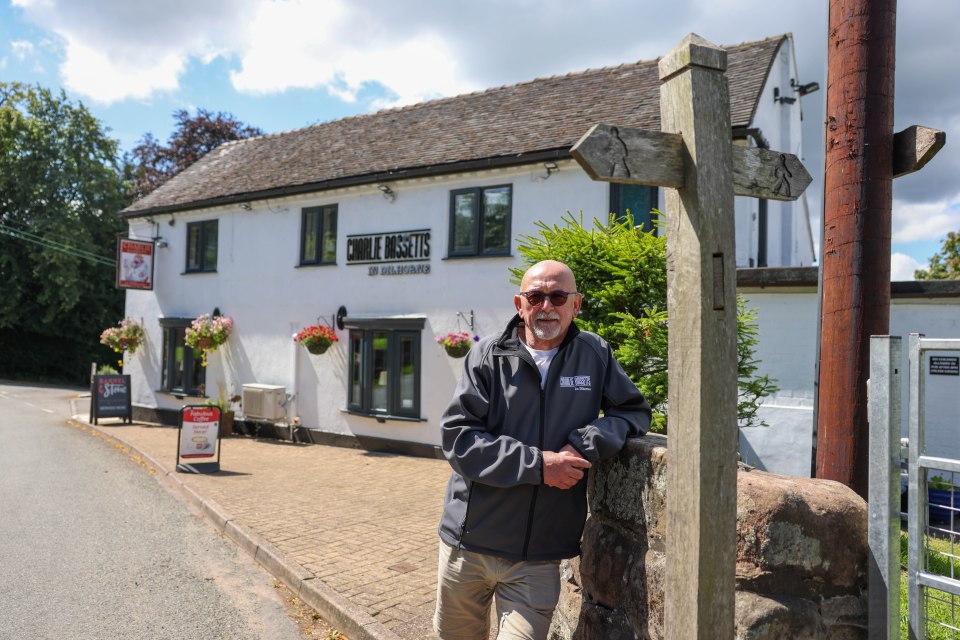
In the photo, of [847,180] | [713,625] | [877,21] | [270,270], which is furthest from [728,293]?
[270,270]

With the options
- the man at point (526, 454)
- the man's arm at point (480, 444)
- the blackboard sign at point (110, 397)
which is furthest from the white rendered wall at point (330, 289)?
the man's arm at point (480, 444)

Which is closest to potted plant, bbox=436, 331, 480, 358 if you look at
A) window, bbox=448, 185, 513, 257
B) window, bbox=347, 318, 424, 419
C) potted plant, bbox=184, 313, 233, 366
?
window, bbox=347, 318, 424, 419

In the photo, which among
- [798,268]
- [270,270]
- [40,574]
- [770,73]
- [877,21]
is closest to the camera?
[877,21]

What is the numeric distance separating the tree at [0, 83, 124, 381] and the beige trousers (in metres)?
32.3

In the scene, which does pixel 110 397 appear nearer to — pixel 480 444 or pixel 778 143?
pixel 778 143

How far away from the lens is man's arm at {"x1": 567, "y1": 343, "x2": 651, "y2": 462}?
2934mm

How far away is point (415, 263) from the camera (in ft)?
44.3

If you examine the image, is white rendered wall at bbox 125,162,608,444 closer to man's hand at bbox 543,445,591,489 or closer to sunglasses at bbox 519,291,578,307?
sunglasses at bbox 519,291,578,307

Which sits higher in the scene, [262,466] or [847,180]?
[847,180]

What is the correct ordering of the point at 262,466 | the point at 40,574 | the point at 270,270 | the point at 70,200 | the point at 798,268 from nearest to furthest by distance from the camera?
the point at 40,574, the point at 798,268, the point at 262,466, the point at 270,270, the point at 70,200

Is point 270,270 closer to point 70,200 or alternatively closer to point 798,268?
point 798,268

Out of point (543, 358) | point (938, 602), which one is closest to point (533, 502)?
point (543, 358)

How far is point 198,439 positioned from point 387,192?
230 inches

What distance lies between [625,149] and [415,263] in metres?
10.9
